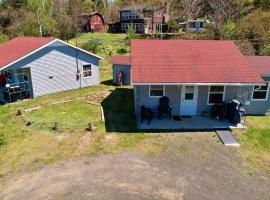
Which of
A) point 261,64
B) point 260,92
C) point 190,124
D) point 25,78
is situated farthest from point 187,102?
point 25,78

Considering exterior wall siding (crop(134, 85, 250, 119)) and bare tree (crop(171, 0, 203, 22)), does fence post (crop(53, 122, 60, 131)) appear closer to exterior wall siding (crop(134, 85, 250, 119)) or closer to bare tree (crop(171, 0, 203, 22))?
exterior wall siding (crop(134, 85, 250, 119))

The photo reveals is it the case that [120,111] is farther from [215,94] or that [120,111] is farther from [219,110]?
[219,110]

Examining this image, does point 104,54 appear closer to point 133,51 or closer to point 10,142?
point 133,51

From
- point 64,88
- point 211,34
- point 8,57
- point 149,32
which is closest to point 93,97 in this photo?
point 64,88

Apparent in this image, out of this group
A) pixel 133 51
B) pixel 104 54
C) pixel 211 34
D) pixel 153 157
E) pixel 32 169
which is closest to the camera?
pixel 32 169

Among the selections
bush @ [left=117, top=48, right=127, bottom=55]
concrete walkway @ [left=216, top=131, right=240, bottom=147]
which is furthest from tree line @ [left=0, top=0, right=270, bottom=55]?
concrete walkway @ [left=216, top=131, right=240, bottom=147]

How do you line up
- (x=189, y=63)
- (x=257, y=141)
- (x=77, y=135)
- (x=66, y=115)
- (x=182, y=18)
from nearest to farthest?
(x=257, y=141), (x=77, y=135), (x=189, y=63), (x=66, y=115), (x=182, y=18)

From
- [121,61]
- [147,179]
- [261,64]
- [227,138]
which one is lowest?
[147,179]
